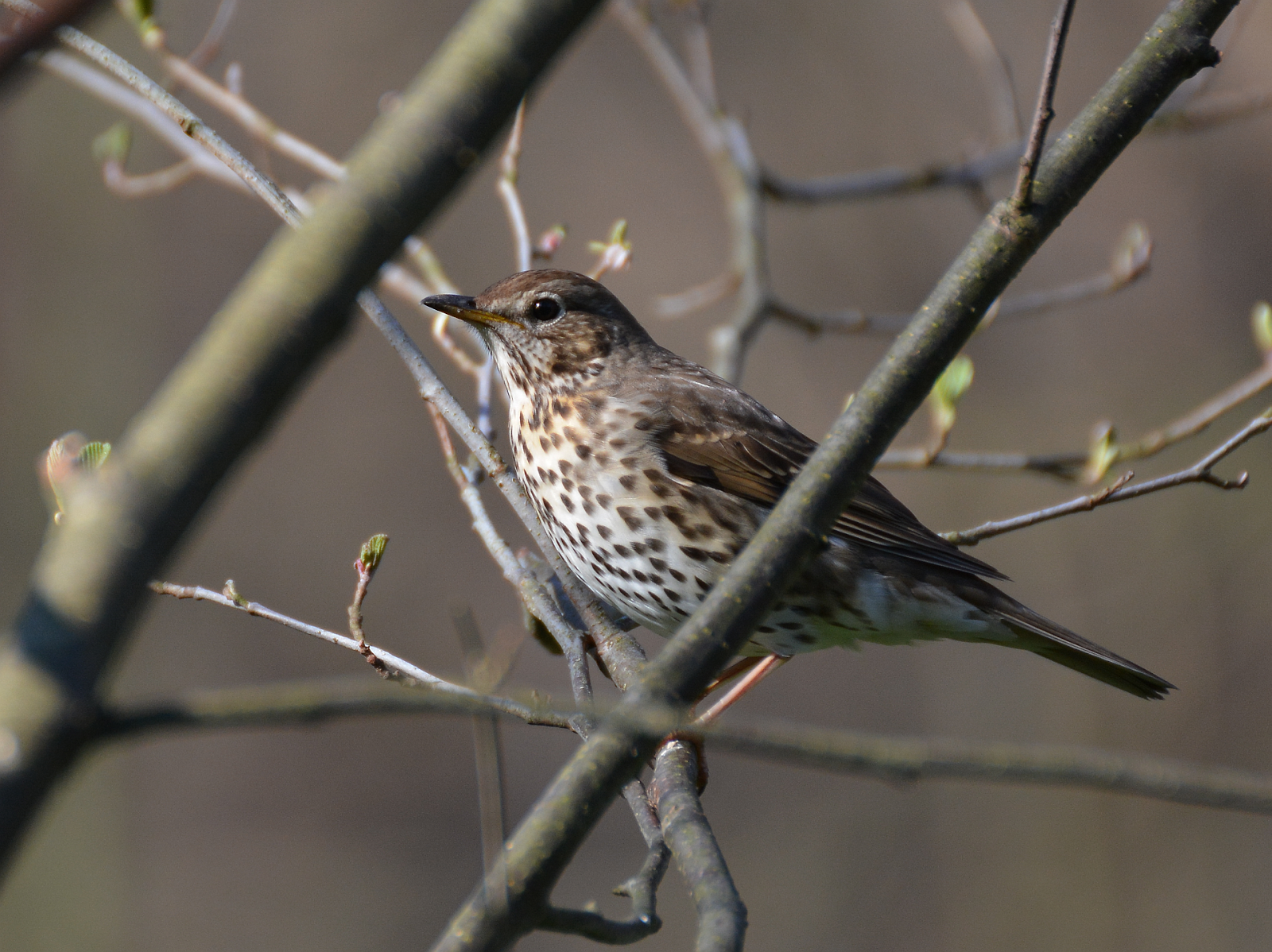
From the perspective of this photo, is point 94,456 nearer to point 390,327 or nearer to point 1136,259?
point 390,327

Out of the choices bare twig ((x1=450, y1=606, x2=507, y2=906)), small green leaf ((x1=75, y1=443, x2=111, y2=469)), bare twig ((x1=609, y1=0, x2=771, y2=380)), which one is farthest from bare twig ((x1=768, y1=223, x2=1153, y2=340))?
bare twig ((x1=450, y1=606, x2=507, y2=906))

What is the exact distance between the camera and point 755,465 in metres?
3.81

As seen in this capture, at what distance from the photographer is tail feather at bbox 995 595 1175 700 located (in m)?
3.52

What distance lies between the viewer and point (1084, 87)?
7.78 m

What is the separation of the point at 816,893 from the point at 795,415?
2920 mm

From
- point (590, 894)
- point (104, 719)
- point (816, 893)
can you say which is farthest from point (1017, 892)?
point (104, 719)

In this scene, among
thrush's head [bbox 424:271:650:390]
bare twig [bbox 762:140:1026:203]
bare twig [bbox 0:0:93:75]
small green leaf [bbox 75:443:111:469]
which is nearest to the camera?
bare twig [bbox 0:0:93:75]

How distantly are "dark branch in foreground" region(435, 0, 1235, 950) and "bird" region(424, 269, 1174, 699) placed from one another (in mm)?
1472

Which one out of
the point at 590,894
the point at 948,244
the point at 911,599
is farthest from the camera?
the point at 948,244

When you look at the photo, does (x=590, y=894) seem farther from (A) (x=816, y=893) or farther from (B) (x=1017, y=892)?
(B) (x=1017, y=892)

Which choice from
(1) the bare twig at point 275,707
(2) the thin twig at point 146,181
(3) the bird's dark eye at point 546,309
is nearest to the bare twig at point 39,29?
(1) the bare twig at point 275,707

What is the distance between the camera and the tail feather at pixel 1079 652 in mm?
3520

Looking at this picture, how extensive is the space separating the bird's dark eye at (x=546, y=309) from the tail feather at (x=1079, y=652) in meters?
1.73

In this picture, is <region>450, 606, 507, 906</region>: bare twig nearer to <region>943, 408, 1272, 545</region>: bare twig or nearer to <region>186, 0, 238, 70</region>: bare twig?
<region>943, 408, 1272, 545</region>: bare twig
